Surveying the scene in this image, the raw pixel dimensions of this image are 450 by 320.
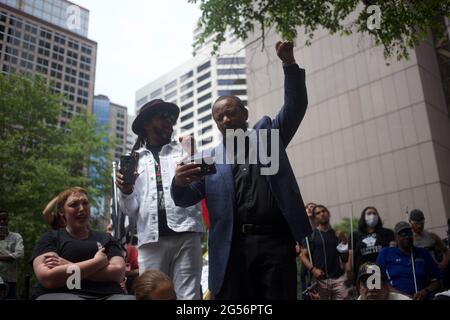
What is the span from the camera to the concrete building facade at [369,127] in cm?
2389

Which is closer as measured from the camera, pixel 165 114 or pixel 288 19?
pixel 165 114

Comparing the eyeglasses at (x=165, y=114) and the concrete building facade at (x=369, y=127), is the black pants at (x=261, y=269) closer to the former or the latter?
the eyeglasses at (x=165, y=114)

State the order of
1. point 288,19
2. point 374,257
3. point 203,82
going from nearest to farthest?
point 374,257 → point 288,19 → point 203,82

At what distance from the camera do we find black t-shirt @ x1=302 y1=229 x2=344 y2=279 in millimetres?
6040

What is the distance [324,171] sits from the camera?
27.7 metres

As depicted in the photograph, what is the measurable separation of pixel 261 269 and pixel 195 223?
1039 mm

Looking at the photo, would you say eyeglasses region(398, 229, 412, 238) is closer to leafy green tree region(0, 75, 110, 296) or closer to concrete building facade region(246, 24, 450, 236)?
leafy green tree region(0, 75, 110, 296)

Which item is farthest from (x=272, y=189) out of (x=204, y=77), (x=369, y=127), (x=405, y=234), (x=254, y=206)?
(x=204, y=77)

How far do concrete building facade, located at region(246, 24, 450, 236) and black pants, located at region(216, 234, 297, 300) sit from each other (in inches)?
813

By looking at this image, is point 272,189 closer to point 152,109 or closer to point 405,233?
point 152,109

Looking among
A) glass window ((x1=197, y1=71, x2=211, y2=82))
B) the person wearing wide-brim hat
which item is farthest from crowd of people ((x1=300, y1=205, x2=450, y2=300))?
glass window ((x1=197, y1=71, x2=211, y2=82))

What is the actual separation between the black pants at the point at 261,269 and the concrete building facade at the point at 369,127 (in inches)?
813

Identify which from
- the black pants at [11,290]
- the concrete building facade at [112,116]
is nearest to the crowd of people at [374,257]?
the concrete building facade at [112,116]

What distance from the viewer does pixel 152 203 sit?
12.4ft
